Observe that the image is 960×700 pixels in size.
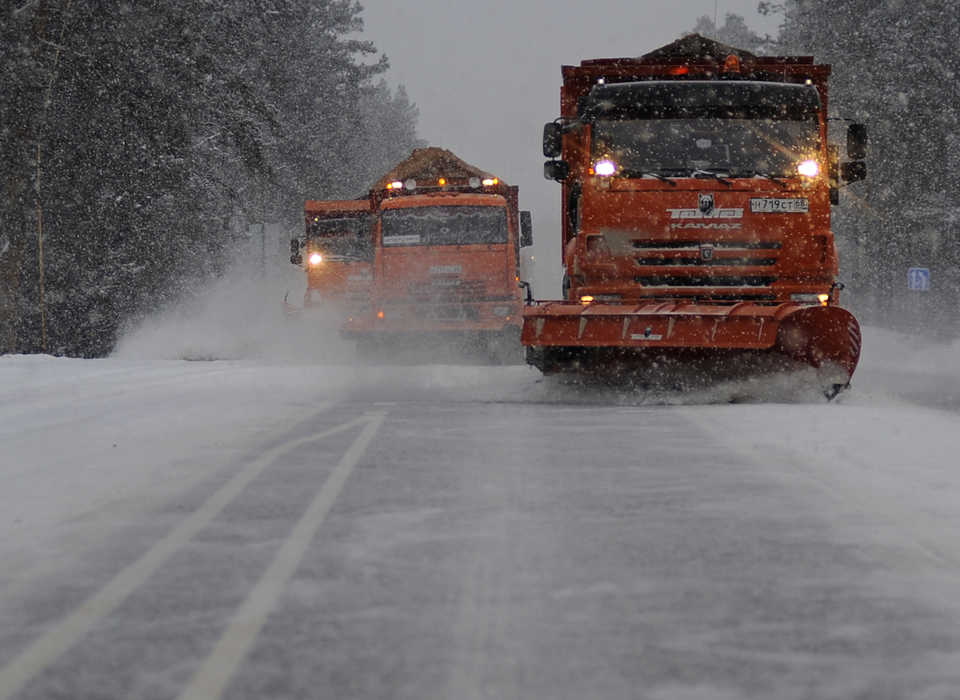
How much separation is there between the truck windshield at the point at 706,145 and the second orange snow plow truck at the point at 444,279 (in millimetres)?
7072

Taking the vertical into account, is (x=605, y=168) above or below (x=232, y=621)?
above

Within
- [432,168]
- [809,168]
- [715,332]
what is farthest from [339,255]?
[715,332]

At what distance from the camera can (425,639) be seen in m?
4.14

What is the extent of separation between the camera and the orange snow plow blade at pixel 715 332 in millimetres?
11305

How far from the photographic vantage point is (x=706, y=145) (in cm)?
1262

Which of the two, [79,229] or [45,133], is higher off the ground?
[45,133]

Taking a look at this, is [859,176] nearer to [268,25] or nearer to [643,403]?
[643,403]

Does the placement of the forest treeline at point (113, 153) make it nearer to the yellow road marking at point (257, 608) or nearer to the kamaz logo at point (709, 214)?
the kamaz logo at point (709, 214)

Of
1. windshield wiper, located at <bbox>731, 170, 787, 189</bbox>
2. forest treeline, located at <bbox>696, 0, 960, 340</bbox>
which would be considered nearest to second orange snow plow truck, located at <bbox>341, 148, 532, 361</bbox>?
windshield wiper, located at <bbox>731, 170, 787, 189</bbox>

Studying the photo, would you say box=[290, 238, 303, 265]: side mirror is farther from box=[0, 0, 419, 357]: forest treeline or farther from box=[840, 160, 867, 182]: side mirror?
box=[840, 160, 867, 182]: side mirror

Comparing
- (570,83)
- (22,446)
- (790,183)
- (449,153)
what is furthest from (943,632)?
(449,153)

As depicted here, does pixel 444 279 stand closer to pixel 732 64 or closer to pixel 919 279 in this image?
pixel 732 64

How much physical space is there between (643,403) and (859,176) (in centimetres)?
325

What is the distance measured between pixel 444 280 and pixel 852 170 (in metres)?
8.03
